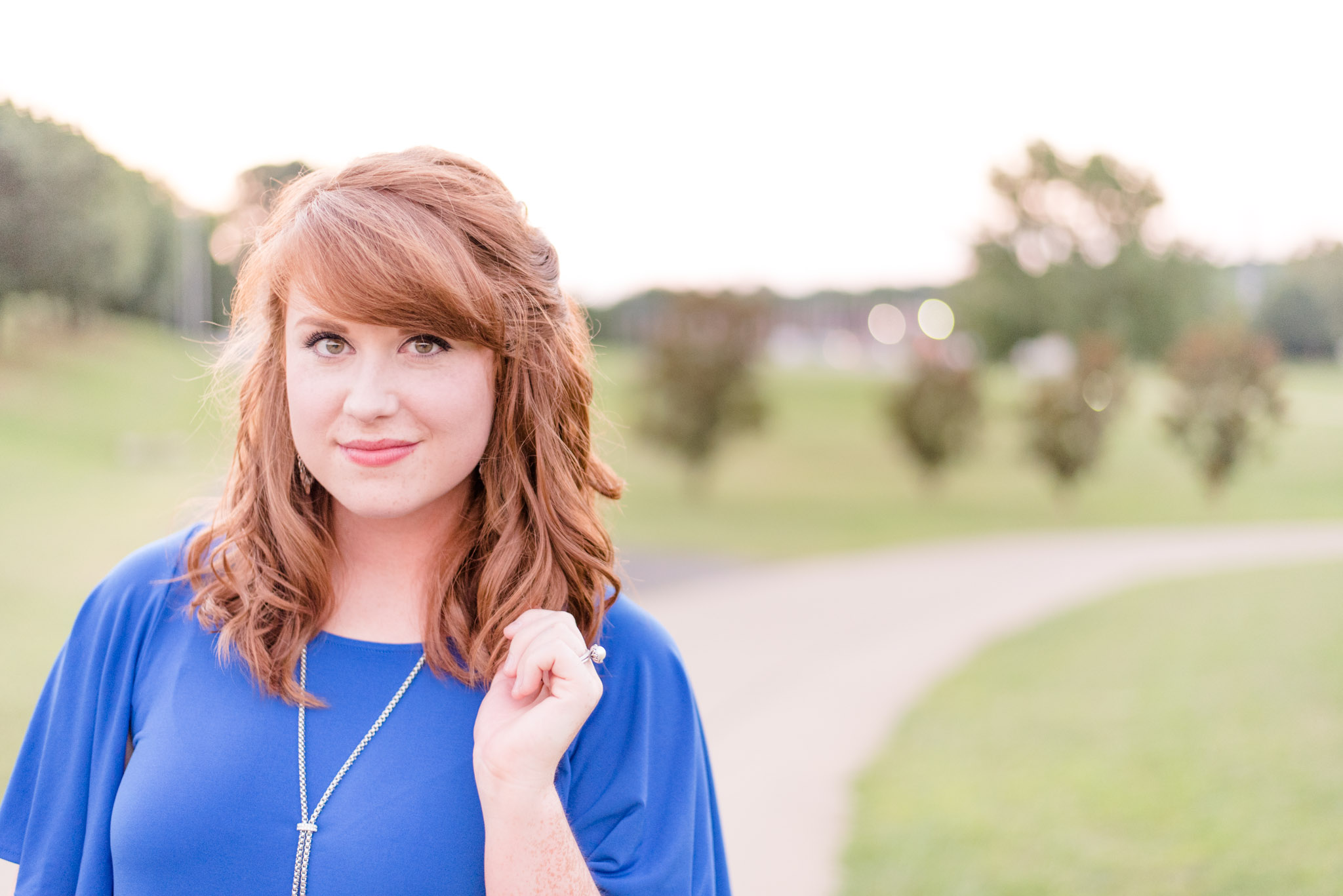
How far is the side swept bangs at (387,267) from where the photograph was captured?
1.33 m

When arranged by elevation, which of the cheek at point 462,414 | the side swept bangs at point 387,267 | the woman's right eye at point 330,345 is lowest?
the cheek at point 462,414

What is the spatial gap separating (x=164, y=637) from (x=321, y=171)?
72 cm

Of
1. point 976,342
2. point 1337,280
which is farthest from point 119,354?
point 976,342

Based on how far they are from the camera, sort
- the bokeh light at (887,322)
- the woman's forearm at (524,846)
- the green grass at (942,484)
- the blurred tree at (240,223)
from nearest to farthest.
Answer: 1. the woman's forearm at (524,846)
2. the blurred tree at (240,223)
3. the green grass at (942,484)
4. the bokeh light at (887,322)

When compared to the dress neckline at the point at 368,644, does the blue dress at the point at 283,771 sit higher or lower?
lower

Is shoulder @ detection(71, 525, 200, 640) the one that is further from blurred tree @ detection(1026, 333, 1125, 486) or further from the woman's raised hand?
blurred tree @ detection(1026, 333, 1125, 486)

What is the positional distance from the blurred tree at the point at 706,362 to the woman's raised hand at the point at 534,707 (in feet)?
62.0

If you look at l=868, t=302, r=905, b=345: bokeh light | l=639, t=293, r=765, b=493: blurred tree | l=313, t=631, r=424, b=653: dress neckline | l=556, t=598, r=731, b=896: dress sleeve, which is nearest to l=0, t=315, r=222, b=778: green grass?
l=313, t=631, r=424, b=653: dress neckline

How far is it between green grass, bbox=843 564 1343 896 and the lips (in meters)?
3.65

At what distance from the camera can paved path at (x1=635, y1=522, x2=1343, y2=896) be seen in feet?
17.0

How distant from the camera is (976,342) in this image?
26.6 meters

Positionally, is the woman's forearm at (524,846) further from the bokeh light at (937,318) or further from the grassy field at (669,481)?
the bokeh light at (937,318)

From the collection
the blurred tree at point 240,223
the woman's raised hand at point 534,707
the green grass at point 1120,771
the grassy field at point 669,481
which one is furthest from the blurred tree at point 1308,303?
the woman's raised hand at point 534,707

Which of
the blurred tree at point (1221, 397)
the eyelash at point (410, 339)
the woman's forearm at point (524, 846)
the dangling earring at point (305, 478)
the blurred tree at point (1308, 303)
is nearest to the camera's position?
the woman's forearm at point (524, 846)
